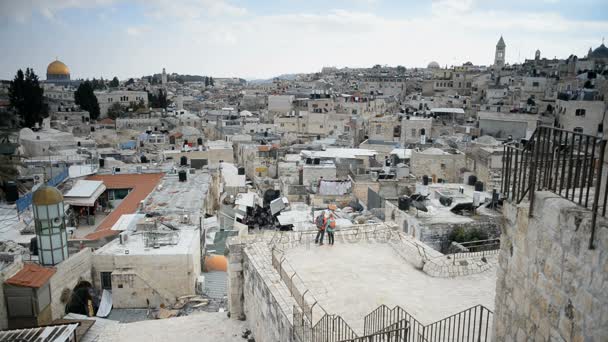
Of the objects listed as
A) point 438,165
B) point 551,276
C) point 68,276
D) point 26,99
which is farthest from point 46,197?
point 26,99

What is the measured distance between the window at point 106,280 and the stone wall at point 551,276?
524 inches

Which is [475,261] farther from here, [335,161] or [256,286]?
[335,161]

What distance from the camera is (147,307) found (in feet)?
49.0

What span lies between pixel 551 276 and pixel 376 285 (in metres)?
4.69

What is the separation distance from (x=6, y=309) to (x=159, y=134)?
3182 cm

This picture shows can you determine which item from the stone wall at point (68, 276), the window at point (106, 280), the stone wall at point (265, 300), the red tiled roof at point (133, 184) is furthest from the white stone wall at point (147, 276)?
the red tiled roof at point (133, 184)

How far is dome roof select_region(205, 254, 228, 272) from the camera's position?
17633 mm

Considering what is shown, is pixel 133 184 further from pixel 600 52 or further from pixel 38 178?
pixel 600 52

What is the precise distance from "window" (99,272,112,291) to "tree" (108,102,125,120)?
57082 mm

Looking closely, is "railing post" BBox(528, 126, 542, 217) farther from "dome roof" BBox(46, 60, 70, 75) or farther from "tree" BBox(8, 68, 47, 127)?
"dome roof" BBox(46, 60, 70, 75)

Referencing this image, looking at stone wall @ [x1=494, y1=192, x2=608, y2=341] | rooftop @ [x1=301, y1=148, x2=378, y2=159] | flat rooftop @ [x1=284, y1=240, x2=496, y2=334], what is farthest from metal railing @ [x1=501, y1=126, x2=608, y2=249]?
rooftop @ [x1=301, y1=148, x2=378, y2=159]

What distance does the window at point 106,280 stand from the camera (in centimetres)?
1566

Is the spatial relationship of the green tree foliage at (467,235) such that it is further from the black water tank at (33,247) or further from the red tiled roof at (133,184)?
the red tiled roof at (133,184)

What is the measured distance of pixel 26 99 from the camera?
168 ft
